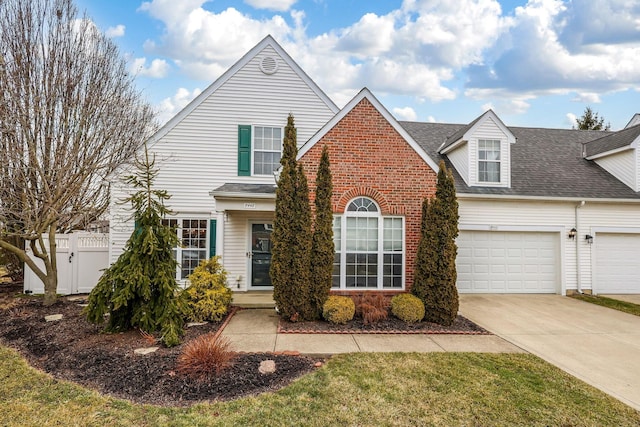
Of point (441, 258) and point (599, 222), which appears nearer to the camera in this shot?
point (441, 258)

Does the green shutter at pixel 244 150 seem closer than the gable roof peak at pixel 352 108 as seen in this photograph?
No

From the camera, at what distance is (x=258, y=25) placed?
38.8 feet

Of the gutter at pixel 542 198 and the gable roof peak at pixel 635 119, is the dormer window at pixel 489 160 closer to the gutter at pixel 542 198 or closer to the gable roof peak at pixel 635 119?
the gutter at pixel 542 198

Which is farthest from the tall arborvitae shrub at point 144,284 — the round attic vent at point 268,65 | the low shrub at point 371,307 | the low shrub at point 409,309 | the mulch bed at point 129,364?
the round attic vent at point 268,65

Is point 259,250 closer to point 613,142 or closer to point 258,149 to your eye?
point 258,149

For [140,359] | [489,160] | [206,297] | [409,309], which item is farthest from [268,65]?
[140,359]

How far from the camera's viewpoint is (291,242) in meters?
7.17

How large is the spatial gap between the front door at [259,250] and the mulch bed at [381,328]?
354 centimetres

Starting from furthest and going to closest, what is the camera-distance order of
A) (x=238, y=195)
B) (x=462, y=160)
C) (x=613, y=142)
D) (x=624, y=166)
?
(x=613, y=142), (x=624, y=166), (x=462, y=160), (x=238, y=195)

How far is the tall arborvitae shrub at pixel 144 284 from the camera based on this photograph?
5945 millimetres

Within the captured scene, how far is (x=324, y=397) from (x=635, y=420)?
3.53m

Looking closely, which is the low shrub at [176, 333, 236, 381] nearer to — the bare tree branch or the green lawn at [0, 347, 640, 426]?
the green lawn at [0, 347, 640, 426]

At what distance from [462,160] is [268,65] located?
7.29m

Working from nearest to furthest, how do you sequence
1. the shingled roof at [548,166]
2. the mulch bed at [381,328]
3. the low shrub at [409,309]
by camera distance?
the mulch bed at [381,328]
the low shrub at [409,309]
the shingled roof at [548,166]
